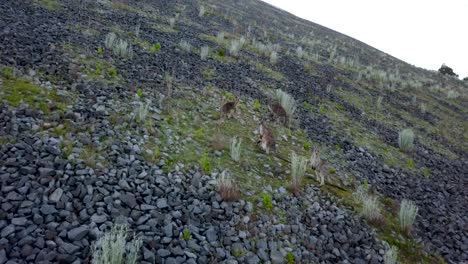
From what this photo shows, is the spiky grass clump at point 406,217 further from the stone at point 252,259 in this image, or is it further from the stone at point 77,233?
the stone at point 77,233

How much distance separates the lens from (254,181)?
6043mm

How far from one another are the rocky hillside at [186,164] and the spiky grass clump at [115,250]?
0.09 feet

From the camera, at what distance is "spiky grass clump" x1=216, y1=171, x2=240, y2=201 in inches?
205

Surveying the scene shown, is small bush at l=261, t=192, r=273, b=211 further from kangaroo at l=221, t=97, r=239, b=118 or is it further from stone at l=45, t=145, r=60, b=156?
stone at l=45, t=145, r=60, b=156

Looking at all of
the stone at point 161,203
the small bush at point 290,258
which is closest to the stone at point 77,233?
the stone at point 161,203

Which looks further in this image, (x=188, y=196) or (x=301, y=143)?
(x=301, y=143)

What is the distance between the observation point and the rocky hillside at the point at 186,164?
4.11 m

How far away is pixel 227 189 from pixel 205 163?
0.91m

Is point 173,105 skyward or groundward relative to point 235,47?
groundward

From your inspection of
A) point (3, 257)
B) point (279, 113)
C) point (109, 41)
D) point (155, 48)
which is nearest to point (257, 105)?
point (279, 113)

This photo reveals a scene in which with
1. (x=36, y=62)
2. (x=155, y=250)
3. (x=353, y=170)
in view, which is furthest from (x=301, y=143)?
(x=36, y=62)

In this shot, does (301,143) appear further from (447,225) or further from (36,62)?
(36,62)

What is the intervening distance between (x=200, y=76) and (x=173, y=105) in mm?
2734

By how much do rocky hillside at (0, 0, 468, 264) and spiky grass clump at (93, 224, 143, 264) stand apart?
27 millimetres
